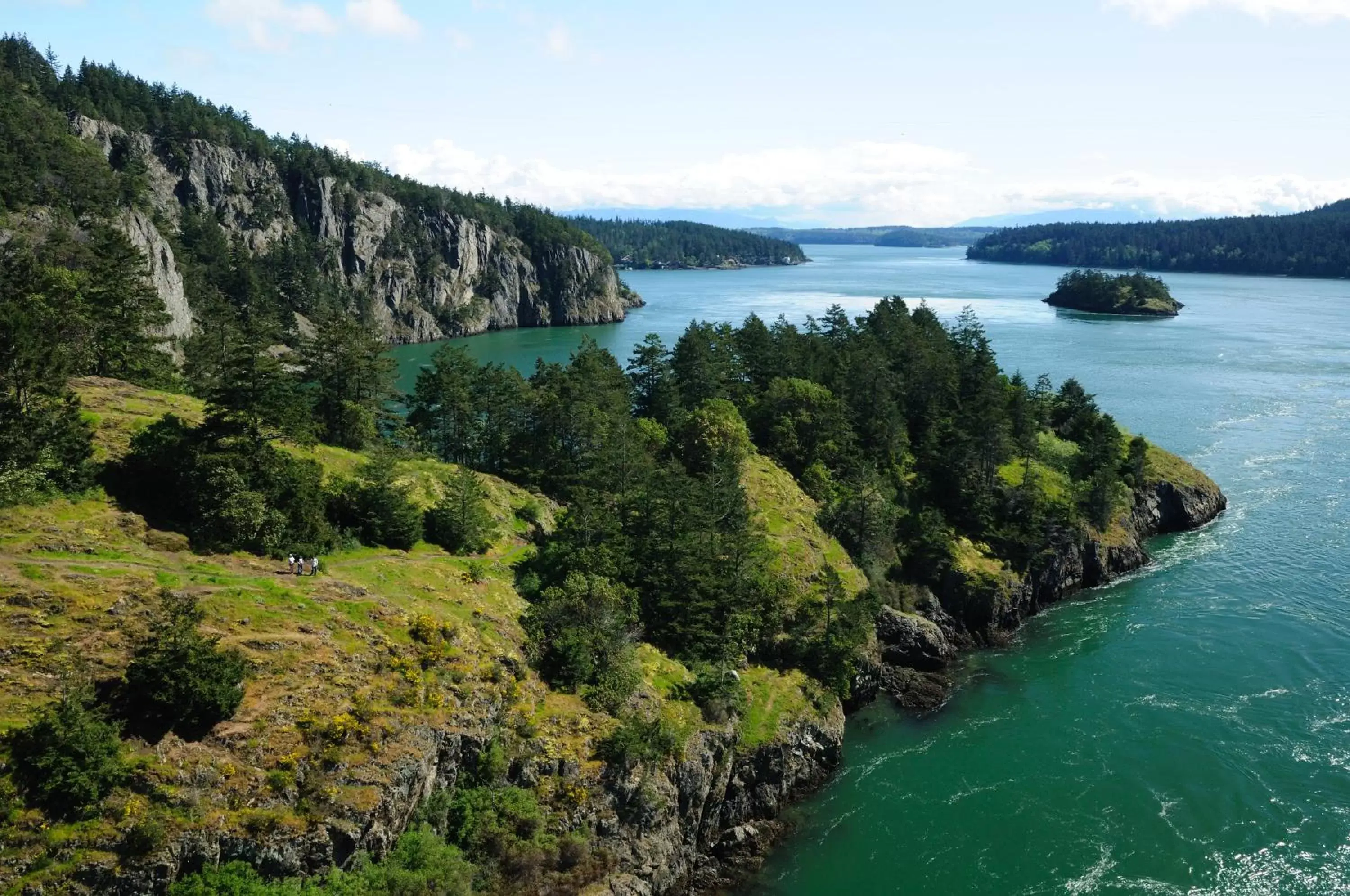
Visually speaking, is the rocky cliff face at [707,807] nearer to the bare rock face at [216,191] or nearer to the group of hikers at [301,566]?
the group of hikers at [301,566]

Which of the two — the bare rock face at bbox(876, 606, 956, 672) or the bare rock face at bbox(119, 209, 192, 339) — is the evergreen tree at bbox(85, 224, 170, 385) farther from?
the bare rock face at bbox(876, 606, 956, 672)

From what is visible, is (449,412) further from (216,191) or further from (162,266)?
(216,191)

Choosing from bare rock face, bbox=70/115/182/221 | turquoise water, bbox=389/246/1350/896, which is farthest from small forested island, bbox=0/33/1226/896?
bare rock face, bbox=70/115/182/221

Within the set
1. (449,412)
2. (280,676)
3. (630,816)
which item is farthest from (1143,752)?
(449,412)

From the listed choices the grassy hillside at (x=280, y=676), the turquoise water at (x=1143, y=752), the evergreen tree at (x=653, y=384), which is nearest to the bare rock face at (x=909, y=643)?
the turquoise water at (x=1143, y=752)

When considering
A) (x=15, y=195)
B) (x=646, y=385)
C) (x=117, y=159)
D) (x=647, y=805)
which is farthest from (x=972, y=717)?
(x=117, y=159)

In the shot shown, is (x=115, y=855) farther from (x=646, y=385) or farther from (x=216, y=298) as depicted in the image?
(x=216, y=298)

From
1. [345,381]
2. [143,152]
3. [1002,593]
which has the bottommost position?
[1002,593]
